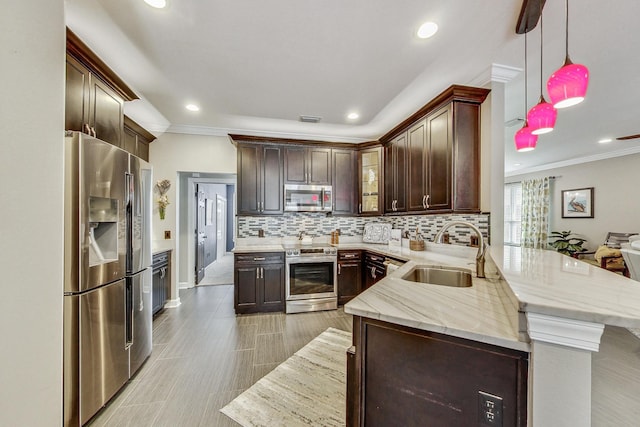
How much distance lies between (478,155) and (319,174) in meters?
2.24

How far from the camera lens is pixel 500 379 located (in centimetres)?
82

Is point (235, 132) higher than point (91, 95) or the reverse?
higher

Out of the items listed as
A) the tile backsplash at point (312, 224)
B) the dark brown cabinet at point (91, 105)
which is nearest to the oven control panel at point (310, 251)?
the tile backsplash at point (312, 224)

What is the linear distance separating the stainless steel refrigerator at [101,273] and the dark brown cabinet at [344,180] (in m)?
2.67

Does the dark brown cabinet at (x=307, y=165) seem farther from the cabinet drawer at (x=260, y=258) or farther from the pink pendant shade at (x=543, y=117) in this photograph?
the pink pendant shade at (x=543, y=117)

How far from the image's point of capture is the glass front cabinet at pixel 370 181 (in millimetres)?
4040

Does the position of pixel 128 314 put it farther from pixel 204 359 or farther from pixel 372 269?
pixel 372 269

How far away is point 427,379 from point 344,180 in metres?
3.42

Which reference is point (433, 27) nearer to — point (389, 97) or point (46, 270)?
point (389, 97)

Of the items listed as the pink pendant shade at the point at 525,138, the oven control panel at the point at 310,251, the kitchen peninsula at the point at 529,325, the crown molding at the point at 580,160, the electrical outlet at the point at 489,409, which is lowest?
the electrical outlet at the point at 489,409

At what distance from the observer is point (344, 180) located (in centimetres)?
414

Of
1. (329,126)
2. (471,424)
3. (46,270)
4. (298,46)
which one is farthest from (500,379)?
(329,126)

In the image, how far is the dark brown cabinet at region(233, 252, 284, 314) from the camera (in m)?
3.34

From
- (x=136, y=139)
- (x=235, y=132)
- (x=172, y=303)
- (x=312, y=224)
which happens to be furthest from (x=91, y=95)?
(x=312, y=224)
